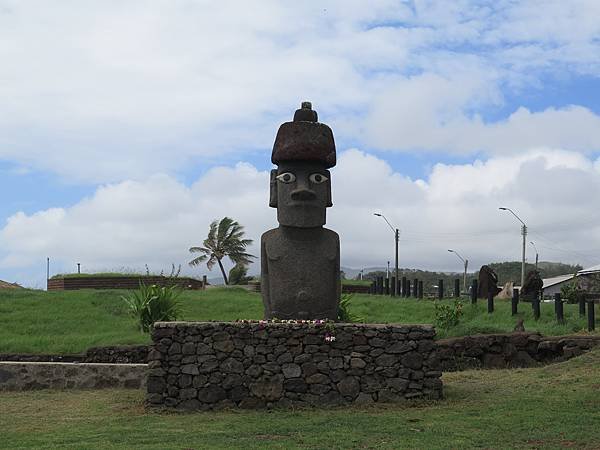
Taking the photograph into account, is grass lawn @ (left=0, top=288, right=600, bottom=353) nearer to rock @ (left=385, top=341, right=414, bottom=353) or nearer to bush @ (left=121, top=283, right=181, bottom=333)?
bush @ (left=121, top=283, right=181, bottom=333)

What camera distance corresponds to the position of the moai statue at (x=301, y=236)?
13.9m

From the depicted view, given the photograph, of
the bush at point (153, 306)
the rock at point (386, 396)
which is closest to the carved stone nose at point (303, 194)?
the rock at point (386, 396)

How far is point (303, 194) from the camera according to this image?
45.8ft

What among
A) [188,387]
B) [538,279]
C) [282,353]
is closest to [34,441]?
[188,387]

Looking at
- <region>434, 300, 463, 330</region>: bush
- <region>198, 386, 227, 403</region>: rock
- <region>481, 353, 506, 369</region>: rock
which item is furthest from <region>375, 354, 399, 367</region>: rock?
<region>434, 300, 463, 330</region>: bush

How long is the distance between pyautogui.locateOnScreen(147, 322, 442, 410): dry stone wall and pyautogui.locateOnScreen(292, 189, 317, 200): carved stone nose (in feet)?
8.14

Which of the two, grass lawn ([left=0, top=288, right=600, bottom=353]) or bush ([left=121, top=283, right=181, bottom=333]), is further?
grass lawn ([left=0, top=288, right=600, bottom=353])

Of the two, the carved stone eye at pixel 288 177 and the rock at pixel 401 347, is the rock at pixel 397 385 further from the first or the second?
the carved stone eye at pixel 288 177

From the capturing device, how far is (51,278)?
39.5 meters

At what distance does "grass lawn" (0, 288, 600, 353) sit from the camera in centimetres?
1923

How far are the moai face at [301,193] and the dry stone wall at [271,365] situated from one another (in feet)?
7.31

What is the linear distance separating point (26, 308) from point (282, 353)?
1487cm

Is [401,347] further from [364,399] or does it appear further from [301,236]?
[301,236]

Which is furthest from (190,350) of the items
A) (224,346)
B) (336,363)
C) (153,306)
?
(153,306)
